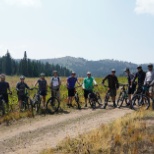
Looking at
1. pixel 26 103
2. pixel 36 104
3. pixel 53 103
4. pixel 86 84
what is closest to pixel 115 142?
pixel 36 104

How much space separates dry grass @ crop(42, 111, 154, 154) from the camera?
33.3ft

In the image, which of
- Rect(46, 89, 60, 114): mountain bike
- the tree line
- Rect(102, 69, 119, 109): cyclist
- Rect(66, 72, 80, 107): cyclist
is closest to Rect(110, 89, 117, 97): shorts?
Rect(102, 69, 119, 109): cyclist

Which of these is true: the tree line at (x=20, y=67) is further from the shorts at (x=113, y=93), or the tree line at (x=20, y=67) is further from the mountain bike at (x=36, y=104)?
the mountain bike at (x=36, y=104)

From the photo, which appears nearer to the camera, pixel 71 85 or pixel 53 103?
pixel 53 103

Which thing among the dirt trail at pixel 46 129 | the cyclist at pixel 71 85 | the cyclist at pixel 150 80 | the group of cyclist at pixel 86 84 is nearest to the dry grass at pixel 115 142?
the dirt trail at pixel 46 129

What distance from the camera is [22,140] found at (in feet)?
41.8

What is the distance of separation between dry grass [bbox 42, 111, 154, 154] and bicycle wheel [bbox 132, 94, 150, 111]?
5.59 meters

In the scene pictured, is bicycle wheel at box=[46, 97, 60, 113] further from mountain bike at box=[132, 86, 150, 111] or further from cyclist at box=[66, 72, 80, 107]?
mountain bike at box=[132, 86, 150, 111]

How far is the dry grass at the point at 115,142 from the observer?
33.3 ft

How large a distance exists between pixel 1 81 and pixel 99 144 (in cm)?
918

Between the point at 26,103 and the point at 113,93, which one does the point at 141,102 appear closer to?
the point at 113,93

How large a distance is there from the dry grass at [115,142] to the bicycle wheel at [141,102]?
5588 millimetres

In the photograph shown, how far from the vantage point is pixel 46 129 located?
1448 centimetres

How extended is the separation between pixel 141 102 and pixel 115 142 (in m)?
7.87
